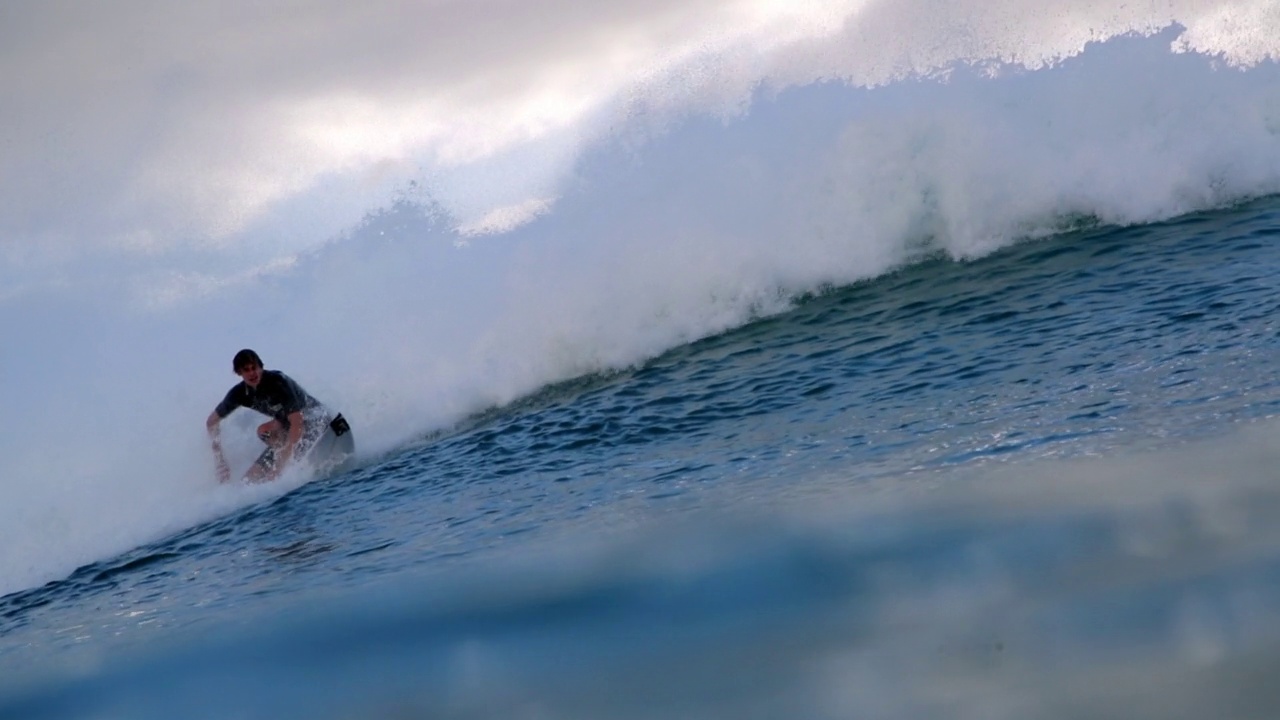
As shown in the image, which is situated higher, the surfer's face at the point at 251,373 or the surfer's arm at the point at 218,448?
the surfer's face at the point at 251,373

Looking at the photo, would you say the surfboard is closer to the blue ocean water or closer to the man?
the man

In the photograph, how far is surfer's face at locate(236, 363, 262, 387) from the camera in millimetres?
10352

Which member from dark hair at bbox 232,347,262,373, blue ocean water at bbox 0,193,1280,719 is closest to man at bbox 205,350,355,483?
dark hair at bbox 232,347,262,373

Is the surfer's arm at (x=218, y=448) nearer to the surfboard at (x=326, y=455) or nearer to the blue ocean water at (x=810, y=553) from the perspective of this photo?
the surfboard at (x=326, y=455)

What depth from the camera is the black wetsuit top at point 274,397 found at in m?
10.6

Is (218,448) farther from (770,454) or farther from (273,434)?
(770,454)

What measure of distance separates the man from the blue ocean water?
0.63 m

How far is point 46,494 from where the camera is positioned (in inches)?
483

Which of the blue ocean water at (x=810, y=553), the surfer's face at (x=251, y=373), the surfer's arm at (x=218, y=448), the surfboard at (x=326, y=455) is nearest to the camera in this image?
the blue ocean water at (x=810, y=553)

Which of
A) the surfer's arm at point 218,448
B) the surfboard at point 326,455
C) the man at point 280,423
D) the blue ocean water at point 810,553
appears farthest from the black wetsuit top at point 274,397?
the blue ocean water at point 810,553

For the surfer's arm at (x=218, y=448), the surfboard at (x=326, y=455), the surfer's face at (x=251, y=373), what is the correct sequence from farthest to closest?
the surfer's arm at (x=218, y=448) → the surfer's face at (x=251, y=373) → the surfboard at (x=326, y=455)

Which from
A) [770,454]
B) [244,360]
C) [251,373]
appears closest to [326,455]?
[251,373]

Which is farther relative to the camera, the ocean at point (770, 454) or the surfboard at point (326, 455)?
the surfboard at point (326, 455)

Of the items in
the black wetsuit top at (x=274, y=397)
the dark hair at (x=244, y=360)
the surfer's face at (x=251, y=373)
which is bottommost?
the black wetsuit top at (x=274, y=397)
